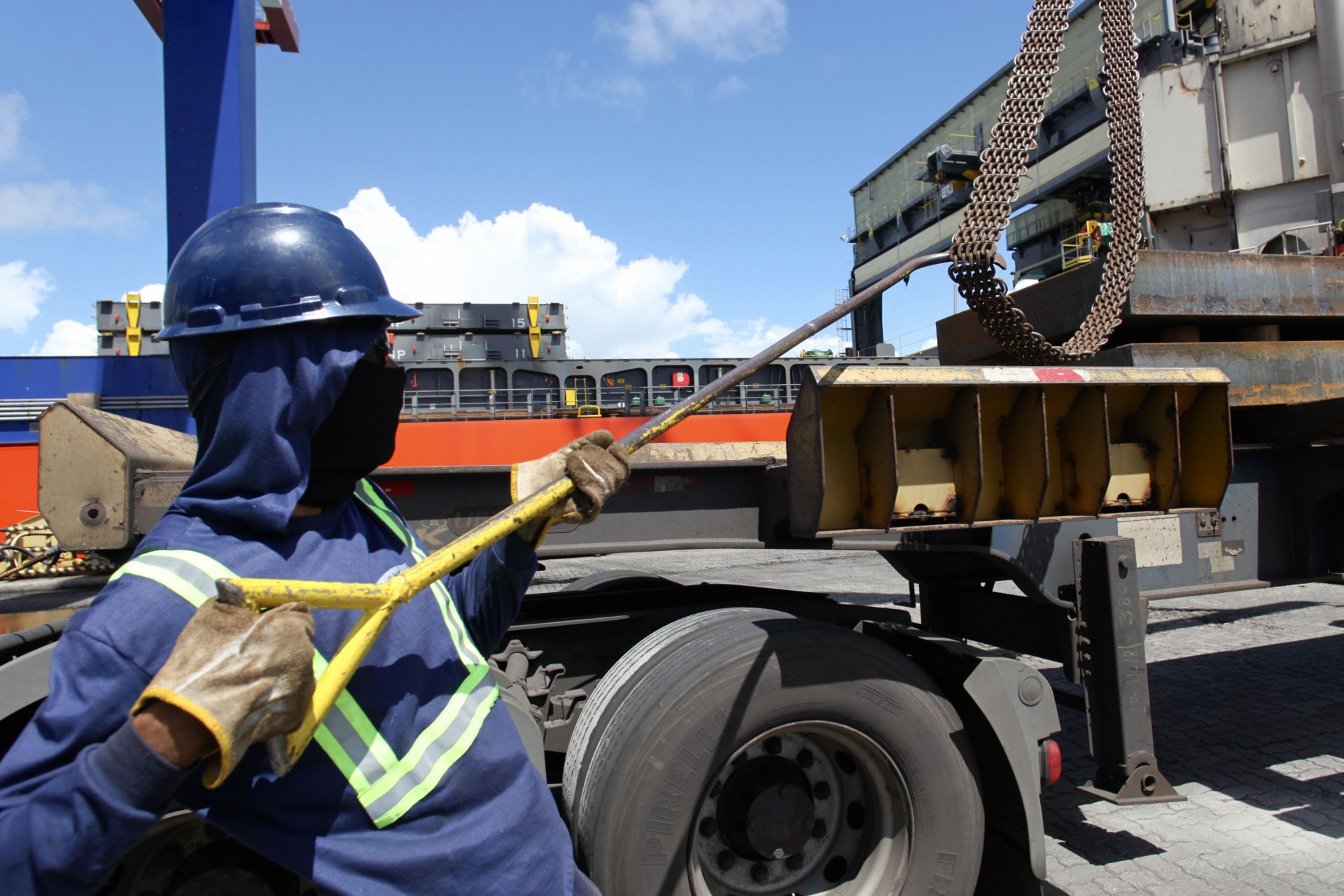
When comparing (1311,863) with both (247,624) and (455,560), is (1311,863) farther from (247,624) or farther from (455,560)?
(247,624)

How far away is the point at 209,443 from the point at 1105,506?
114 inches

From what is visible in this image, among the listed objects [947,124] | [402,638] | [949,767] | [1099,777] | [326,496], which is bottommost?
[1099,777]

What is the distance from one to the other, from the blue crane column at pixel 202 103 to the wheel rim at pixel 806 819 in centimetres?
503

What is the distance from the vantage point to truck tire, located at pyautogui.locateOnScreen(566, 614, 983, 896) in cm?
220

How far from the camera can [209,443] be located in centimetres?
133

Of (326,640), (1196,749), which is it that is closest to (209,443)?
(326,640)

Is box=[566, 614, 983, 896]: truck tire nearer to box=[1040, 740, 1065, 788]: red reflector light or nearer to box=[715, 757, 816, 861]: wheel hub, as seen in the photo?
box=[715, 757, 816, 861]: wheel hub

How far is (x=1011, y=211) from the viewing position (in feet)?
9.52

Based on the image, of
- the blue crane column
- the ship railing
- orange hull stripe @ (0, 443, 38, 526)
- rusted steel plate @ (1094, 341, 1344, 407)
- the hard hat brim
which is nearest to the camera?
the hard hat brim

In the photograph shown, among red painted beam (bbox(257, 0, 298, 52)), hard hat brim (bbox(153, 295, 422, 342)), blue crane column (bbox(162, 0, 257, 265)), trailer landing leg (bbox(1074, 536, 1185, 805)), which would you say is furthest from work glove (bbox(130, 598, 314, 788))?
red painted beam (bbox(257, 0, 298, 52))

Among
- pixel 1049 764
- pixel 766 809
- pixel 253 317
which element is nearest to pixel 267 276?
pixel 253 317

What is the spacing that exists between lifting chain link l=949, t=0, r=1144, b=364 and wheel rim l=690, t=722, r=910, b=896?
1689mm

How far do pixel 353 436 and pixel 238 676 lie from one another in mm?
554

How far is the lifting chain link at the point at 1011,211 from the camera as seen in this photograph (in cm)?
289
